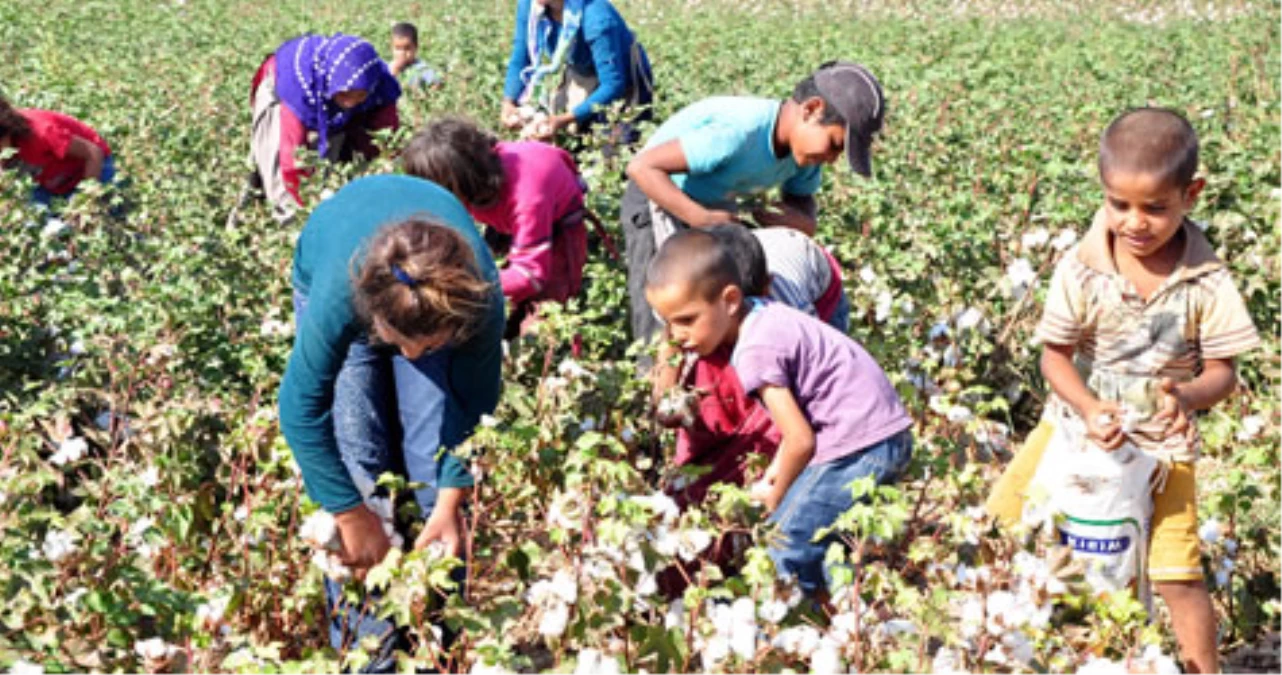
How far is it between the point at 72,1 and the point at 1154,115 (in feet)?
56.4

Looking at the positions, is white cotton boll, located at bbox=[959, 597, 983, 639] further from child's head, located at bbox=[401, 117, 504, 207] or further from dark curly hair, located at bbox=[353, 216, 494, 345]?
child's head, located at bbox=[401, 117, 504, 207]

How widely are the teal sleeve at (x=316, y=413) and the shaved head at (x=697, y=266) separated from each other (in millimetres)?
789

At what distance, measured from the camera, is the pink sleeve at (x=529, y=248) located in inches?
153

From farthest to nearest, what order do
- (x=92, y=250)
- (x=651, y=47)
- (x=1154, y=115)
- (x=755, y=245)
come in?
1. (x=651, y=47)
2. (x=92, y=250)
3. (x=755, y=245)
4. (x=1154, y=115)

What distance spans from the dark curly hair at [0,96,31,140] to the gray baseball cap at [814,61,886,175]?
8.74 ft

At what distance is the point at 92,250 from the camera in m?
4.45

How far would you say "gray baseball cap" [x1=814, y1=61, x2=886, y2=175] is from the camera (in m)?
3.62

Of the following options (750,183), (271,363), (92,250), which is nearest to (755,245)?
(750,183)

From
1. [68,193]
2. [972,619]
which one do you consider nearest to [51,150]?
[68,193]

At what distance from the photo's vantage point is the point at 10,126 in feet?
16.2

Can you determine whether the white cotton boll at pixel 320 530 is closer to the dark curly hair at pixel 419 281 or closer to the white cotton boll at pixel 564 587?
the dark curly hair at pixel 419 281

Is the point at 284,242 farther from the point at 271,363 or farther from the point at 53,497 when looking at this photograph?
the point at 53,497

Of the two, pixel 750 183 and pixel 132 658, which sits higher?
pixel 750 183

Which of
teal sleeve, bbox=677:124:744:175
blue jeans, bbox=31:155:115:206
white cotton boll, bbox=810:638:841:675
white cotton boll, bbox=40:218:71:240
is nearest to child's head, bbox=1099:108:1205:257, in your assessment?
white cotton boll, bbox=810:638:841:675
